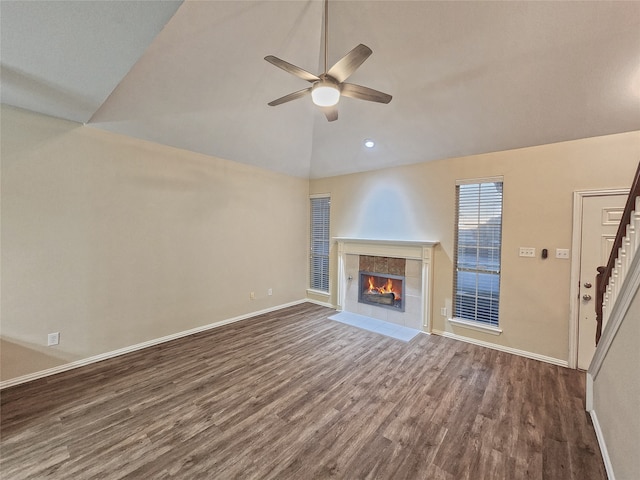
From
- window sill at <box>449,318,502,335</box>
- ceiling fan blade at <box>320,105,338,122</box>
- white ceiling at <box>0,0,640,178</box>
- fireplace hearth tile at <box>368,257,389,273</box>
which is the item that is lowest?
window sill at <box>449,318,502,335</box>

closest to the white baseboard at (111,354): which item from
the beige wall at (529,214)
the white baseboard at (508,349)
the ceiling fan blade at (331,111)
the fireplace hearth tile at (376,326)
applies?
the fireplace hearth tile at (376,326)

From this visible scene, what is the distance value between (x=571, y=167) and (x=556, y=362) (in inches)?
91.4

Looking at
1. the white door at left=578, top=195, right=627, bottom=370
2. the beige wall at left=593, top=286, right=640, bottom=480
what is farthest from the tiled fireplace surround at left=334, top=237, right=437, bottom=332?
the beige wall at left=593, top=286, right=640, bottom=480

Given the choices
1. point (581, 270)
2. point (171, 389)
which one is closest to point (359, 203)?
point (581, 270)

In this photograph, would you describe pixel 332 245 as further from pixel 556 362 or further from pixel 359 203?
pixel 556 362

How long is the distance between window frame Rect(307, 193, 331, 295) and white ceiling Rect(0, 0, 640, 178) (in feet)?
6.98

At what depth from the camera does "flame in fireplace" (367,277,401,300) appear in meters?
4.59

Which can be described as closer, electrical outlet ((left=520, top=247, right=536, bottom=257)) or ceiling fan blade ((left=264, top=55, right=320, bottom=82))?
ceiling fan blade ((left=264, top=55, right=320, bottom=82))

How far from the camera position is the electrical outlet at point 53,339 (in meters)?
2.83

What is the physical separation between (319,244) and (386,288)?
1760 mm

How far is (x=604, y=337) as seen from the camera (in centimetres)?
206

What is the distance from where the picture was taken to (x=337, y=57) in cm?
296

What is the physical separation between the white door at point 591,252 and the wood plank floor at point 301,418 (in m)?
0.42

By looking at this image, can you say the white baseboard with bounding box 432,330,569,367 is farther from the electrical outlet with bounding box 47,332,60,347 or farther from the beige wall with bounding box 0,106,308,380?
the electrical outlet with bounding box 47,332,60,347
